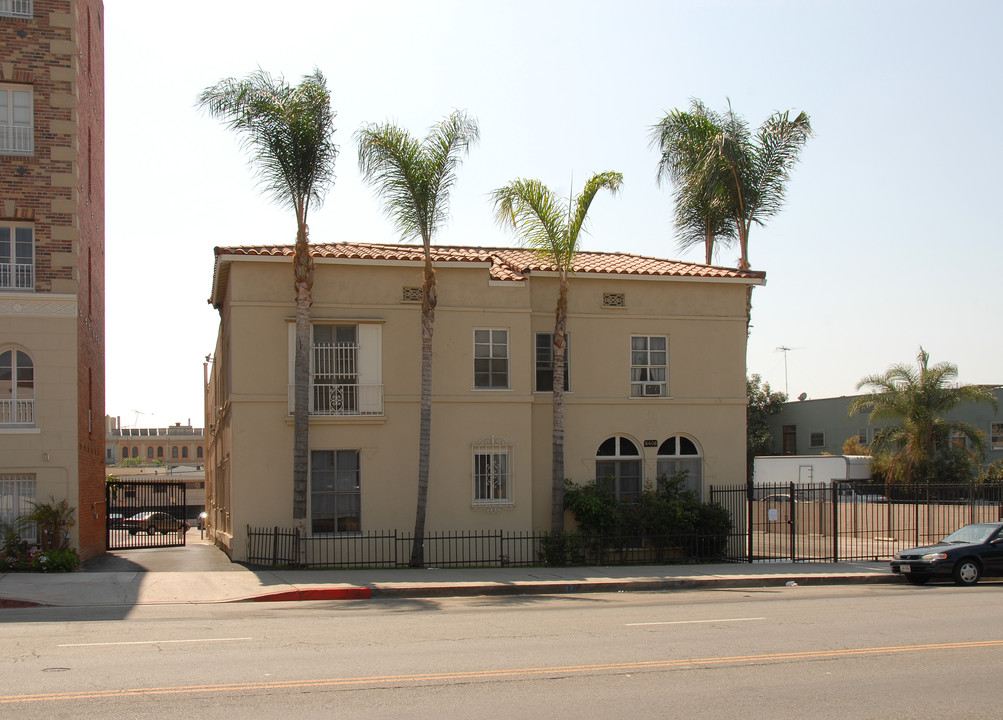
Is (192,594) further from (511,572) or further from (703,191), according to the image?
(703,191)

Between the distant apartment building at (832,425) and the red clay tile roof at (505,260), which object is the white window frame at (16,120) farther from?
the distant apartment building at (832,425)

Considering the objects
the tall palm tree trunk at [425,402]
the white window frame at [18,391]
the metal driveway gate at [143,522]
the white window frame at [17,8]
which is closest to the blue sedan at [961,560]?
the tall palm tree trunk at [425,402]

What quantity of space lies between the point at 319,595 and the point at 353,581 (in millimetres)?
1415

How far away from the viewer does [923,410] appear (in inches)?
1527

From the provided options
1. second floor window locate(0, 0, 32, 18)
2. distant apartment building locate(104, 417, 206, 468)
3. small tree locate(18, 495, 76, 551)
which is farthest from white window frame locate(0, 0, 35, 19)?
distant apartment building locate(104, 417, 206, 468)

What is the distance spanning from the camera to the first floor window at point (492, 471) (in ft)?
76.9

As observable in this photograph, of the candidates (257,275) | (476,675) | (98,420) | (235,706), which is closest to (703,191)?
(257,275)

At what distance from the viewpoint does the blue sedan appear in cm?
1934

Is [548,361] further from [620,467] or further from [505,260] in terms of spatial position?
[620,467]

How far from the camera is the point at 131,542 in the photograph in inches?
1324

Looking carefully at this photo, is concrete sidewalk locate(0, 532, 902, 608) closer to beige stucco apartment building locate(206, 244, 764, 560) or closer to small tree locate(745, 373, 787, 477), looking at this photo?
beige stucco apartment building locate(206, 244, 764, 560)

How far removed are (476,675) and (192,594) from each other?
9258mm

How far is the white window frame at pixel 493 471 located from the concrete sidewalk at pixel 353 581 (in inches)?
99.3

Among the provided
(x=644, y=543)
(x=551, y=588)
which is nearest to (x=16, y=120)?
(x=551, y=588)
